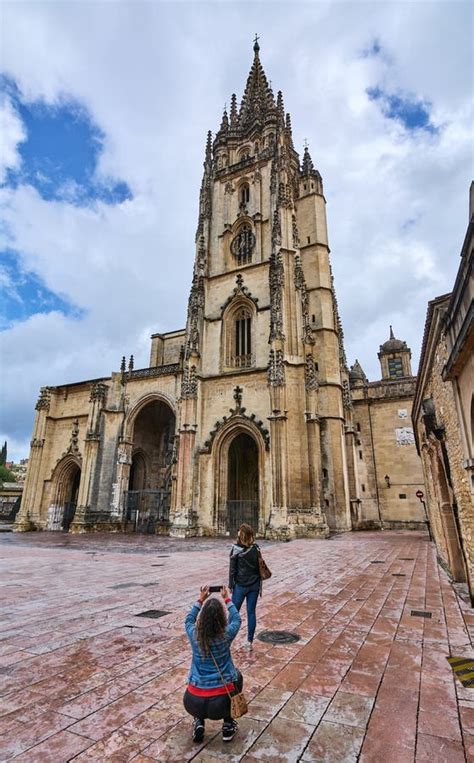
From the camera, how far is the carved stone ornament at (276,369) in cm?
2025

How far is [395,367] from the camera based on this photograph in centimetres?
4638

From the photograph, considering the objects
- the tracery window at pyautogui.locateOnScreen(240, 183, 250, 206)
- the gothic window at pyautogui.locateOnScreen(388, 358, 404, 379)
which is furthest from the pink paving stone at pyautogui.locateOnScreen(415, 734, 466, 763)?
the gothic window at pyautogui.locateOnScreen(388, 358, 404, 379)

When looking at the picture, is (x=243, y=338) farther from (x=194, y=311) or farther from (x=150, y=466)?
(x=150, y=466)

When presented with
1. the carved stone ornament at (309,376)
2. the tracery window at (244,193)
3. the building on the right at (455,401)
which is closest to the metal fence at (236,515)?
the carved stone ornament at (309,376)

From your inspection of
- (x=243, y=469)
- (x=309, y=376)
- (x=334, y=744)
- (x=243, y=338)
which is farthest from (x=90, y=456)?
(x=334, y=744)

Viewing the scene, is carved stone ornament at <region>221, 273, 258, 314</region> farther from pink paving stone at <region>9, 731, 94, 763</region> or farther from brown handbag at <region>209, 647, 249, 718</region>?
pink paving stone at <region>9, 731, 94, 763</region>

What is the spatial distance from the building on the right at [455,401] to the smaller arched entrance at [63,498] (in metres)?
23.8

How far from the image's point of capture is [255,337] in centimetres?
2309

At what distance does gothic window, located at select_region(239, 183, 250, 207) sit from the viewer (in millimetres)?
28016

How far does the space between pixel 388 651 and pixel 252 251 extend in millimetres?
24252

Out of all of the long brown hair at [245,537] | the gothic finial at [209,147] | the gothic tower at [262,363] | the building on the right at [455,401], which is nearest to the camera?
the long brown hair at [245,537]

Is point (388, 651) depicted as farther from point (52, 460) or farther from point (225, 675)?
point (52, 460)

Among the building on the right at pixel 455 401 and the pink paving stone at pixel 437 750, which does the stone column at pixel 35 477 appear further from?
the pink paving stone at pixel 437 750

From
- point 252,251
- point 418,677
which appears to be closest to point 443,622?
point 418,677
